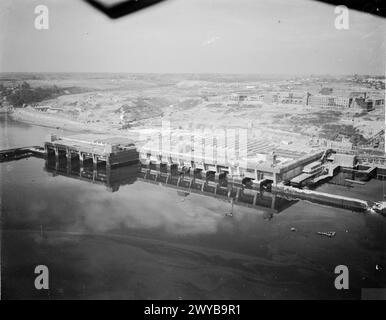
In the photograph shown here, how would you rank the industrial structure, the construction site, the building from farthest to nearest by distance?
the industrial structure
the building
the construction site

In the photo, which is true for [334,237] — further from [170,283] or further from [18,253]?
[18,253]

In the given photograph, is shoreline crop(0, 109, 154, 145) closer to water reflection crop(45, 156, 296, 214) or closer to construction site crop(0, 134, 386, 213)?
construction site crop(0, 134, 386, 213)

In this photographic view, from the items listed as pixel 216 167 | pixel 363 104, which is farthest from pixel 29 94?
pixel 363 104

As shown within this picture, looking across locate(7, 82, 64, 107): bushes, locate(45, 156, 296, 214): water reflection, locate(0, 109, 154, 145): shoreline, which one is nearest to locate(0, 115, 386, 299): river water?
locate(45, 156, 296, 214): water reflection

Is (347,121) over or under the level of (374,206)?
over

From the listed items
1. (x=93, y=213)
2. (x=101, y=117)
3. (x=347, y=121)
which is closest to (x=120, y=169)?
(x=101, y=117)

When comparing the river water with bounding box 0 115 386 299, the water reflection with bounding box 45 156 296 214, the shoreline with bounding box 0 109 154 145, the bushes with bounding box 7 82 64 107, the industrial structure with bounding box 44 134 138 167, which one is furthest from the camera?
the shoreline with bounding box 0 109 154 145

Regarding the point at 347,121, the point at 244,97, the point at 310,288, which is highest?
the point at 244,97
